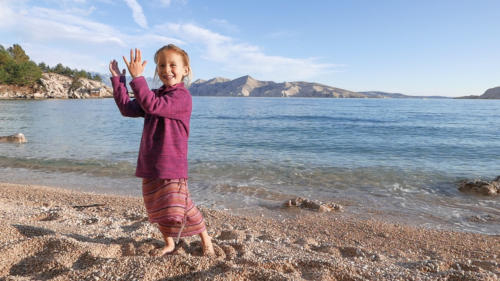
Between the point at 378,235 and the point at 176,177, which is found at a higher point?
the point at 176,177

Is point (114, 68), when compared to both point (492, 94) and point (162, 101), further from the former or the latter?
point (492, 94)

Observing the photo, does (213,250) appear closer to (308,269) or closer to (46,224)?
(308,269)

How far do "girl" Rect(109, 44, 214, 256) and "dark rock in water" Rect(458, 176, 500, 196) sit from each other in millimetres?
7955

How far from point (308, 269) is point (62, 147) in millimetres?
13909

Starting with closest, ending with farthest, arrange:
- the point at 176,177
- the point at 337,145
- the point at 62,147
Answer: the point at 176,177 < the point at 62,147 < the point at 337,145

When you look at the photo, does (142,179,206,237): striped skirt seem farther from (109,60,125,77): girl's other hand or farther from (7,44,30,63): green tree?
(7,44,30,63): green tree

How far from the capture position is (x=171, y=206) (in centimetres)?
286

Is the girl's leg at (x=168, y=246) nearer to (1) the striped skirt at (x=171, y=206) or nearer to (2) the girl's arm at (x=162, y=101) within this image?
(1) the striped skirt at (x=171, y=206)

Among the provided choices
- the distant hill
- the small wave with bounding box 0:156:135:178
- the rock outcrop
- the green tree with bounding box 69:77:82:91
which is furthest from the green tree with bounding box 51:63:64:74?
the distant hill

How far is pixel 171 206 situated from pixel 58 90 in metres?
103

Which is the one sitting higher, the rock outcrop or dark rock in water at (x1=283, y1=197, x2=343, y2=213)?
the rock outcrop

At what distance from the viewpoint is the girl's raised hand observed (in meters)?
2.60

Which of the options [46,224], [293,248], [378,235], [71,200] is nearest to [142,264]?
[293,248]

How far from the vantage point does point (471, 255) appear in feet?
13.9
